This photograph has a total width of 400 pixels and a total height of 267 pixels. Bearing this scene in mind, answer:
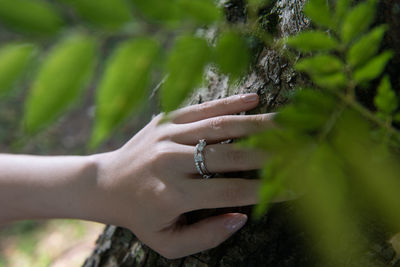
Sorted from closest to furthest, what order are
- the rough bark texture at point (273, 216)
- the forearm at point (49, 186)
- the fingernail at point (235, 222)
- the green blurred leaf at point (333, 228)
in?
the green blurred leaf at point (333, 228), the rough bark texture at point (273, 216), the fingernail at point (235, 222), the forearm at point (49, 186)

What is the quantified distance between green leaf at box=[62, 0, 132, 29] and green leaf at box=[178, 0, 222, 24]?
0.06 m

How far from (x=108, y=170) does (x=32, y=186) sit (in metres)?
0.26

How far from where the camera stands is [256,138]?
0.40m

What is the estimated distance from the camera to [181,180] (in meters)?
0.83

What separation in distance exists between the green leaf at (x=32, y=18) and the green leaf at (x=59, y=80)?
0.02 metres

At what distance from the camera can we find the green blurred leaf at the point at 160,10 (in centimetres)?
35

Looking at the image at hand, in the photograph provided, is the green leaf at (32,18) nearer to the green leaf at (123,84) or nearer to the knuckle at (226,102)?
the green leaf at (123,84)

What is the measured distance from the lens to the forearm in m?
0.97

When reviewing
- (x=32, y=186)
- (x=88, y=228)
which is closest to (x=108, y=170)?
(x=32, y=186)

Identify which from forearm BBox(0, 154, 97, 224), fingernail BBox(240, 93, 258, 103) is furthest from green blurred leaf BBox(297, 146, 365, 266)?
forearm BBox(0, 154, 97, 224)

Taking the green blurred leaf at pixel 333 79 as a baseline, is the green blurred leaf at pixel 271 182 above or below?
below

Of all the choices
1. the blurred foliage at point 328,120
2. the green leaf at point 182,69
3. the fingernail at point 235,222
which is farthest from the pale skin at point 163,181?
the green leaf at point 182,69

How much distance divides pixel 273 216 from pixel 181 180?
0.78 ft

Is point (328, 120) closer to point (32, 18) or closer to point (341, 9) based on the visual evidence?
point (341, 9)
